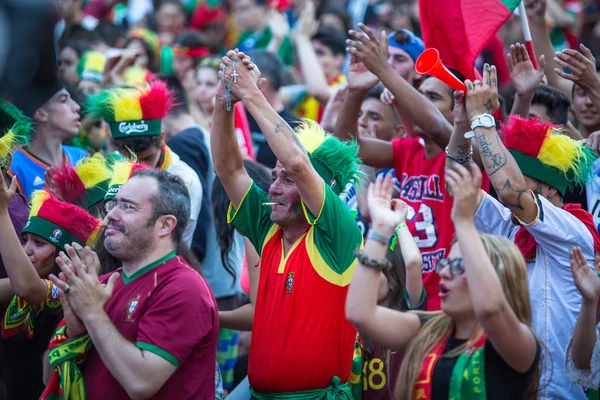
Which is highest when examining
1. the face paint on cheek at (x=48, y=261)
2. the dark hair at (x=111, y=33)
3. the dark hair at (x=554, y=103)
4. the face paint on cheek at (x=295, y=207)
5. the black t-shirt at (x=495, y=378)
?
the dark hair at (x=111, y=33)

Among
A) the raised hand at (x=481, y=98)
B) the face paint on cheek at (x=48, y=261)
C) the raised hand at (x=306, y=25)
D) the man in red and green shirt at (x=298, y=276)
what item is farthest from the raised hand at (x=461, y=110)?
the raised hand at (x=306, y=25)

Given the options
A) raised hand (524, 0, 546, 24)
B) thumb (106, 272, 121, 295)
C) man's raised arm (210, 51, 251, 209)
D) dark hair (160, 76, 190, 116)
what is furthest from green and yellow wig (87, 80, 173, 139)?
raised hand (524, 0, 546, 24)

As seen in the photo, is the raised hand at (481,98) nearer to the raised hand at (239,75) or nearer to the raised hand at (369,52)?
the raised hand at (369,52)

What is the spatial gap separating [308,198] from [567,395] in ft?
5.50

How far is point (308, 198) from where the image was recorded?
3990mm

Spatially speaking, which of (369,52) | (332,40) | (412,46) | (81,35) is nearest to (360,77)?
(369,52)

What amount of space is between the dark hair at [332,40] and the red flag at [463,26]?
373 centimetres

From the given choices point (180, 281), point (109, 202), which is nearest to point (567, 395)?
point (180, 281)

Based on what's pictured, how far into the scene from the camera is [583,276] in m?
3.95

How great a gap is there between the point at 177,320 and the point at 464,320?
48.7 inches

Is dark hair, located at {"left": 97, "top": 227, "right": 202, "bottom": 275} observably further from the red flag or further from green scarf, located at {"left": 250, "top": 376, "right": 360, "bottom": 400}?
the red flag

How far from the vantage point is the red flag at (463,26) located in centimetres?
523

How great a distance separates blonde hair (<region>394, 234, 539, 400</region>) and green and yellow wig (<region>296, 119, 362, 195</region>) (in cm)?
116

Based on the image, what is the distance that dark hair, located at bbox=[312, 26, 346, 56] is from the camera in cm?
912
